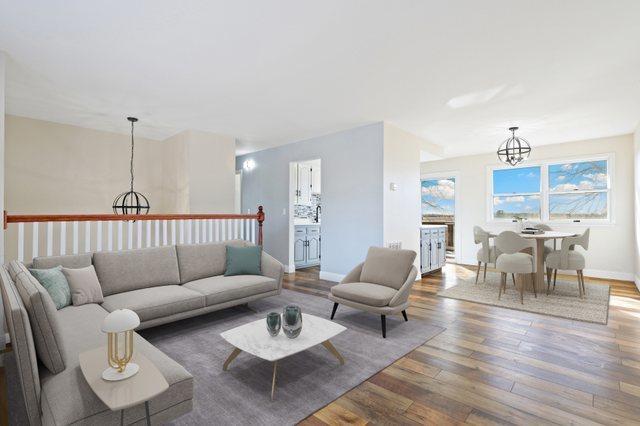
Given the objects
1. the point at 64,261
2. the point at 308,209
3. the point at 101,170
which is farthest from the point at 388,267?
the point at 101,170

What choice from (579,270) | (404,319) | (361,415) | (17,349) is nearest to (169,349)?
(17,349)

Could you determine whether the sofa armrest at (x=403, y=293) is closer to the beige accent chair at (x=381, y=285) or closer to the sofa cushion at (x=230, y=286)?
the beige accent chair at (x=381, y=285)

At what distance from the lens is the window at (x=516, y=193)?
265 inches

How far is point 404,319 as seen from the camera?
141 inches

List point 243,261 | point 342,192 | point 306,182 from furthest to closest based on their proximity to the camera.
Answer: point 306,182 < point 342,192 < point 243,261

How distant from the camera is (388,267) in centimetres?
358

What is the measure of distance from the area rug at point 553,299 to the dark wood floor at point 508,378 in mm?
217

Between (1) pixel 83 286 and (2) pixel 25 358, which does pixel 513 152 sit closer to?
(1) pixel 83 286

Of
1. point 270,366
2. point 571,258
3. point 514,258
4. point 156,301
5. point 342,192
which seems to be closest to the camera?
point 270,366

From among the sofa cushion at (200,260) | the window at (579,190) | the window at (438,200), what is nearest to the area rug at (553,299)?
the window at (579,190)

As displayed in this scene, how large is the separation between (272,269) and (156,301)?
56.2 inches

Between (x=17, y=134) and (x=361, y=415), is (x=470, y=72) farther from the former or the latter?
(x=17, y=134)

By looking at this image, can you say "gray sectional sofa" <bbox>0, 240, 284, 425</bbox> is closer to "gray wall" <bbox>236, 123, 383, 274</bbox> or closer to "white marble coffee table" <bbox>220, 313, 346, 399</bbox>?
"white marble coffee table" <bbox>220, 313, 346, 399</bbox>

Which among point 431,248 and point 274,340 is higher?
point 431,248
